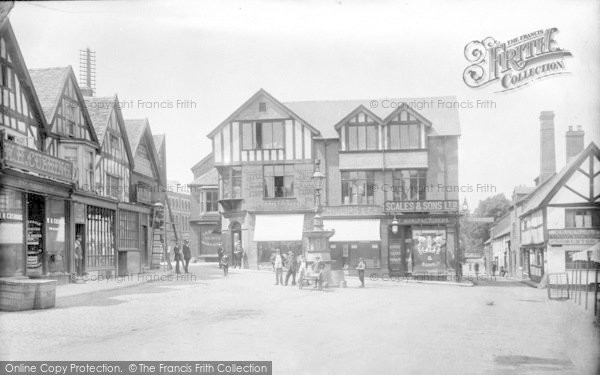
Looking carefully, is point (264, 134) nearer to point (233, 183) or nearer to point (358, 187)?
point (233, 183)

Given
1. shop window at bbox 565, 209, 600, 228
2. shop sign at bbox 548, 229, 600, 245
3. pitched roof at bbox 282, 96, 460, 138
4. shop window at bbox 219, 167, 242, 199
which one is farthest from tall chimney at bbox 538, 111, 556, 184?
shop window at bbox 219, 167, 242, 199

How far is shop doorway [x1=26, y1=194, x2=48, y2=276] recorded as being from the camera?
22.6 meters

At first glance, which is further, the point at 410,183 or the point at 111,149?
the point at 410,183

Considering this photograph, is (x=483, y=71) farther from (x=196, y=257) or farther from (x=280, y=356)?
(x=196, y=257)

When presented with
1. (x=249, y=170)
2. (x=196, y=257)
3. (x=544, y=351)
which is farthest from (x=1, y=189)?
(x=196, y=257)

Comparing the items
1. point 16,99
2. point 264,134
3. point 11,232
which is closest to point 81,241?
point 11,232

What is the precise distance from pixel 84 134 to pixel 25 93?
15.9 feet

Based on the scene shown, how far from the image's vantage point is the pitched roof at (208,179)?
173 feet

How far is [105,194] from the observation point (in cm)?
2878

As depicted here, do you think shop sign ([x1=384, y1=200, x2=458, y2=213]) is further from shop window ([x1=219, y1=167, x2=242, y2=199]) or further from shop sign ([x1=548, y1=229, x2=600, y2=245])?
shop window ([x1=219, y1=167, x2=242, y2=199])

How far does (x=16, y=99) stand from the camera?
69.8 feet

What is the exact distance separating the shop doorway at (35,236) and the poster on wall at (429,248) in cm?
2173

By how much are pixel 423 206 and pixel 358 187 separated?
13.3 feet

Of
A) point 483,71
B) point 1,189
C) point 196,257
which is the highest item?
point 483,71
